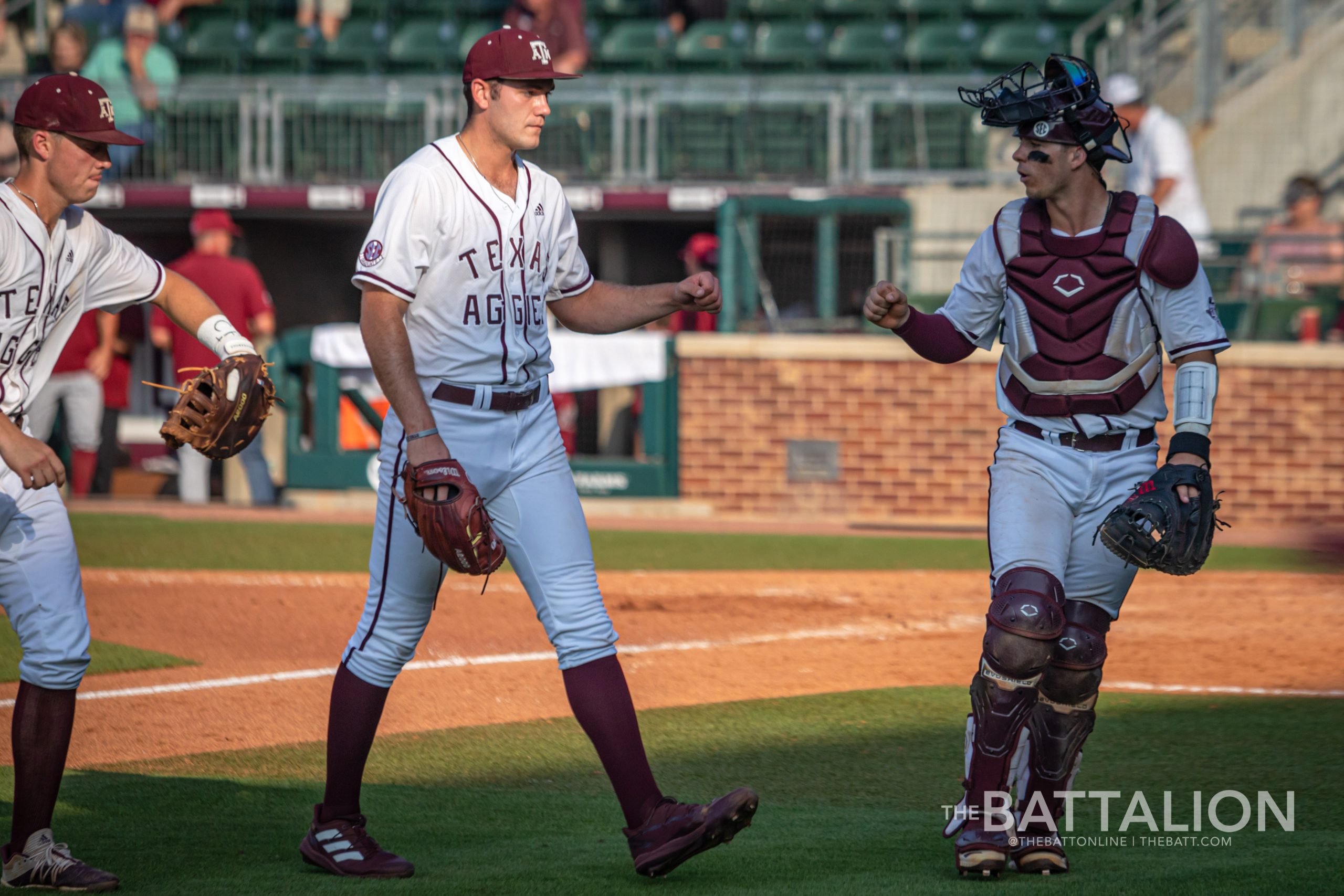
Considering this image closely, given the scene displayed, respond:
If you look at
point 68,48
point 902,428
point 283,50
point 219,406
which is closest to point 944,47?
point 902,428

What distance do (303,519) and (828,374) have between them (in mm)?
Result: 4215

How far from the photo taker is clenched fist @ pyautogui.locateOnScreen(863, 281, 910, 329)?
3939 millimetres

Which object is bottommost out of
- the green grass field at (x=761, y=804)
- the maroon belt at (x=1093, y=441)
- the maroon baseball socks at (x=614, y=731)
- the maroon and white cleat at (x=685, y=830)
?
the green grass field at (x=761, y=804)

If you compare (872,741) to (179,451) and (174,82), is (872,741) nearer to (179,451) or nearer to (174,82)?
(179,451)

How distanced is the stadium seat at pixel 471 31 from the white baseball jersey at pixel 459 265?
1249 cm

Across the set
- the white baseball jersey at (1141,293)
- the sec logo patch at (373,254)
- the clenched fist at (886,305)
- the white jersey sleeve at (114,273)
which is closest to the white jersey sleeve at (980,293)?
the white baseball jersey at (1141,293)

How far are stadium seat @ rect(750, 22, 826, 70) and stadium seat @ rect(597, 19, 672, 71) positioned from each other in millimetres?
946

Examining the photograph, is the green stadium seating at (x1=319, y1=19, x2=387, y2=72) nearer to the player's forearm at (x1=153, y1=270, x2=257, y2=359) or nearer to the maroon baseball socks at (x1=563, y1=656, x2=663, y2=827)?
the player's forearm at (x1=153, y1=270, x2=257, y2=359)

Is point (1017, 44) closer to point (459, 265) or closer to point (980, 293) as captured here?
point (980, 293)

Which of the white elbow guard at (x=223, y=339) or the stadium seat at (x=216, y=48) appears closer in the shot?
the white elbow guard at (x=223, y=339)

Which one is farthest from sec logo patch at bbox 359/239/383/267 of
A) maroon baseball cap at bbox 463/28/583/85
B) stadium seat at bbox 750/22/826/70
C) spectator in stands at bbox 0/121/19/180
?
stadium seat at bbox 750/22/826/70

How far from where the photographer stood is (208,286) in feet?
37.2

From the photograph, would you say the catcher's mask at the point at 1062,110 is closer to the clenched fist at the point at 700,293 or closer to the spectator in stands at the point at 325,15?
the clenched fist at the point at 700,293

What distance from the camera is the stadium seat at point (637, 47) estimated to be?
16.0 meters
